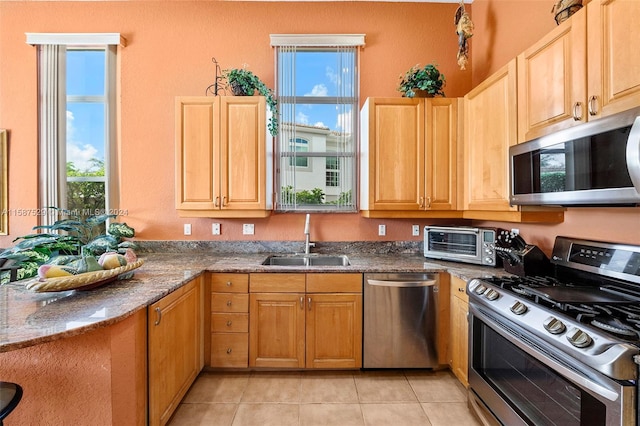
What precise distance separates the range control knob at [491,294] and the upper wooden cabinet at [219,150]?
1752 millimetres

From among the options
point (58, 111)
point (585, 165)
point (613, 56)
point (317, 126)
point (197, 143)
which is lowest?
point (585, 165)

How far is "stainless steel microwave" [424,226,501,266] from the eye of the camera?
214 cm

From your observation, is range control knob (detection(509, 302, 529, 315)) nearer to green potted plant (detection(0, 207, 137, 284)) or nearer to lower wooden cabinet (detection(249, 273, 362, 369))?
lower wooden cabinet (detection(249, 273, 362, 369))

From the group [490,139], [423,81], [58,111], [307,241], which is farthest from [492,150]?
[58,111]

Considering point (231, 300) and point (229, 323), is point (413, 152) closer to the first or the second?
point (231, 300)

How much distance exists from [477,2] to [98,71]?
3727 millimetres

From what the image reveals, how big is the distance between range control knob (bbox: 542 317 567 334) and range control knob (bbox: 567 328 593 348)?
38 mm

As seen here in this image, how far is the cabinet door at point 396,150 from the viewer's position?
2473 mm

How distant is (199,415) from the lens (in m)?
1.84

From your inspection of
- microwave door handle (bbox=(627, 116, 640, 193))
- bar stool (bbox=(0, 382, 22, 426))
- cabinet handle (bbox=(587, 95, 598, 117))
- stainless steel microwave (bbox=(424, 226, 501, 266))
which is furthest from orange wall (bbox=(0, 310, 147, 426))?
cabinet handle (bbox=(587, 95, 598, 117))

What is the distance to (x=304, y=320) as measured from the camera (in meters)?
2.20

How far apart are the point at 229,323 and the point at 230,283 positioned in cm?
30

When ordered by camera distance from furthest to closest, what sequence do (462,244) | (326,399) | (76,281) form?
1. (462,244)
2. (326,399)
3. (76,281)

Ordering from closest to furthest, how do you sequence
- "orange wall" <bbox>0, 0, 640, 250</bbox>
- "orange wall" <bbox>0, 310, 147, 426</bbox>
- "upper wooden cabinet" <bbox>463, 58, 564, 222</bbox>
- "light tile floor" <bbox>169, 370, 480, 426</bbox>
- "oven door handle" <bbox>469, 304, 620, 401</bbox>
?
"oven door handle" <bbox>469, 304, 620, 401</bbox> → "orange wall" <bbox>0, 310, 147, 426</bbox> → "light tile floor" <bbox>169, 370, 480, 426</bbox> → "upper wooden cabinet" <bbox>463, 58, 564, 222</bbox> → "orange wall" <bbox>0, 0, 640, 250</bbox>
